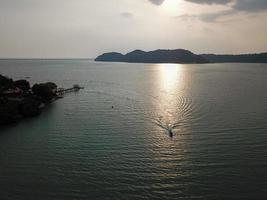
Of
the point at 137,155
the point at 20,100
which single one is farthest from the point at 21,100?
the point at 137,155

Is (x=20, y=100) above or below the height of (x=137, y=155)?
above

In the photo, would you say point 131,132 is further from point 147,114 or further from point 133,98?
point 133,98

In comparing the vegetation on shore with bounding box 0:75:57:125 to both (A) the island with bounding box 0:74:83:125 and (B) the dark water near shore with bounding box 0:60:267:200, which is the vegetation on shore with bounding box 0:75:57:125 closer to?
(A) the island with bounding box 0:74:83:125

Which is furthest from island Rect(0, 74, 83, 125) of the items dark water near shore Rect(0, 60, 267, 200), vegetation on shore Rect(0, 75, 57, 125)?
dark water near shore Rect(0, 60, 267, 200)

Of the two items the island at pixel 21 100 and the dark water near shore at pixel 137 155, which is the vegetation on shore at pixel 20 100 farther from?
the dark water near shore at pixel 137 155

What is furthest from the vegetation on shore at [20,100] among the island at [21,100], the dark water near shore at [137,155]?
the dark water near shore at [137,155]

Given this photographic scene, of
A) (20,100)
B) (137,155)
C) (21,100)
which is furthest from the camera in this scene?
(20,100)

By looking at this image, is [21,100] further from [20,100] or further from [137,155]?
[137,155]

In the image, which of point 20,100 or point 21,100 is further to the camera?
point 20,100

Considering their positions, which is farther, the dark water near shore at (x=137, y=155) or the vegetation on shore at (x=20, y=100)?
the vegetation on shore at (x=20, y=100)
